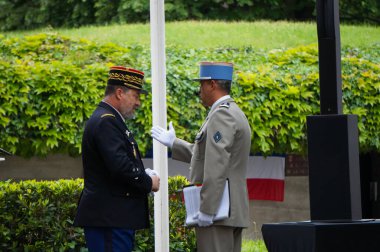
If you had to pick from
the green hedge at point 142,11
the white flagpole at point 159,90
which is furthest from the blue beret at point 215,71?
the green hedge at point 142,11

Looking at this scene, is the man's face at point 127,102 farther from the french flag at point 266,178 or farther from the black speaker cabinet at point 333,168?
the french flag at point 266,178

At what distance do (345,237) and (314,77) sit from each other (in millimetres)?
7514

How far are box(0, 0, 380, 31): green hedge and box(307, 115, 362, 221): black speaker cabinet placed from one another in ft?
52.0

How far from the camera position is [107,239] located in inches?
251

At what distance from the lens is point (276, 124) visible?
40.7 feet

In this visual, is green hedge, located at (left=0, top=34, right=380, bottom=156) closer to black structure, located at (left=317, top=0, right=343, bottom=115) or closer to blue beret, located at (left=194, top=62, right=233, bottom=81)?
blue beret, located at (left=194, top=62, right=233, bottom=81)

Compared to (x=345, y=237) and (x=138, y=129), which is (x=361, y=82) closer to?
(x=138, y=129)

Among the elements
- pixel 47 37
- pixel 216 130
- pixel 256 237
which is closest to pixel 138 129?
pixel 256 237

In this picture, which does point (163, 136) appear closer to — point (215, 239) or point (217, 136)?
point (217, 136)

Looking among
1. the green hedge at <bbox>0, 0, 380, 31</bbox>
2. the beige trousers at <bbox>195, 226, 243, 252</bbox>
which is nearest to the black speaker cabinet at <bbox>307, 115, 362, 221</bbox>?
the beige trousers at <bbox>195, 226, 243, 252</bbox>

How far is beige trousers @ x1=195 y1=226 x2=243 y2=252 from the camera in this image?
22.5ft

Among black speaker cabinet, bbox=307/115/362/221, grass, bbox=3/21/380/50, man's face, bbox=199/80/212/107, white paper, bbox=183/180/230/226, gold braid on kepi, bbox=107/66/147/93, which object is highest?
grass, bbox=3/21/380/50

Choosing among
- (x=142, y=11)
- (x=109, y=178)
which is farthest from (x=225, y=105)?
(x=142, y=11)

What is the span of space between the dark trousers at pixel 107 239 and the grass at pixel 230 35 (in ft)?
28.4
